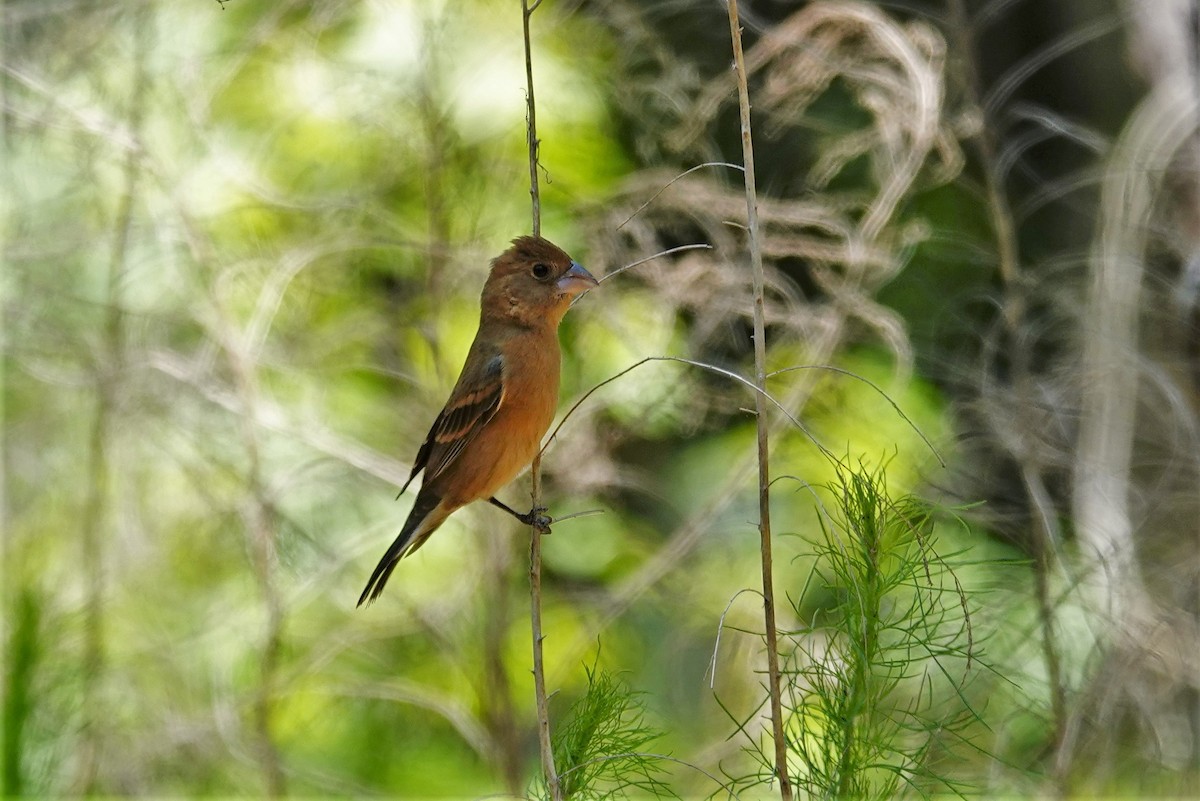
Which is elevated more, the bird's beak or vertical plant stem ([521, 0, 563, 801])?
the bird's beak

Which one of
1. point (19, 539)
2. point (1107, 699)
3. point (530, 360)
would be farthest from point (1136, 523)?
point (19, 539)

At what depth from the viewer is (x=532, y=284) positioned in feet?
11.2

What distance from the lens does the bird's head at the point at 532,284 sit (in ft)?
10.8

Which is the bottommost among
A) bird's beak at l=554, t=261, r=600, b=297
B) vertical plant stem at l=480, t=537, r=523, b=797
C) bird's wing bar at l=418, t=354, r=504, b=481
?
vertical plant stem at l=480, t=537, r=523, b=797

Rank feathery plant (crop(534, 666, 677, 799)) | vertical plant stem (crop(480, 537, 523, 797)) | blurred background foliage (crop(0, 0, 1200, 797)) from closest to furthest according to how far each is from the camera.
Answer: feathery plant (crop(534, 666, 677, 799))
blurred background foliage (crop(0, 0, 1200, 797))
vertical plant stem (crop(480, 537, 523, 797))

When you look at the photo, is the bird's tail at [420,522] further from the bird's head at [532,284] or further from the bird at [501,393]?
the bird's head at [532,284]

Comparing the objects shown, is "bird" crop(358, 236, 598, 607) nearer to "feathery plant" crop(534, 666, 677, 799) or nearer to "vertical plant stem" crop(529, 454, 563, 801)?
"vertical plant stem" crop(529, 454, 563, 801)

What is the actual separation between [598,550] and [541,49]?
2141 millimetres

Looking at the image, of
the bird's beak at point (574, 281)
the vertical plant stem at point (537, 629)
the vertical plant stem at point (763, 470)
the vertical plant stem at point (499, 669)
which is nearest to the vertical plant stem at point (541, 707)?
the vertical plant stem at point (537, 629)

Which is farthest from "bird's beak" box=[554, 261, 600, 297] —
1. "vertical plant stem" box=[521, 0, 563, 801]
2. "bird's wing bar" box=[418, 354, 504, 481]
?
"vertical plant stem" box=[521, 0, 563, 801]

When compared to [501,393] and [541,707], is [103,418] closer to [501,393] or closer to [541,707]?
[501,393]

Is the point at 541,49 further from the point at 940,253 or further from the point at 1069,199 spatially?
the point at 1069,199

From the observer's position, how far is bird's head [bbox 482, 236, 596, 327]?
3.29 m

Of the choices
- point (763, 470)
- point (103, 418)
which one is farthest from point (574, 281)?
point (103, 418)
